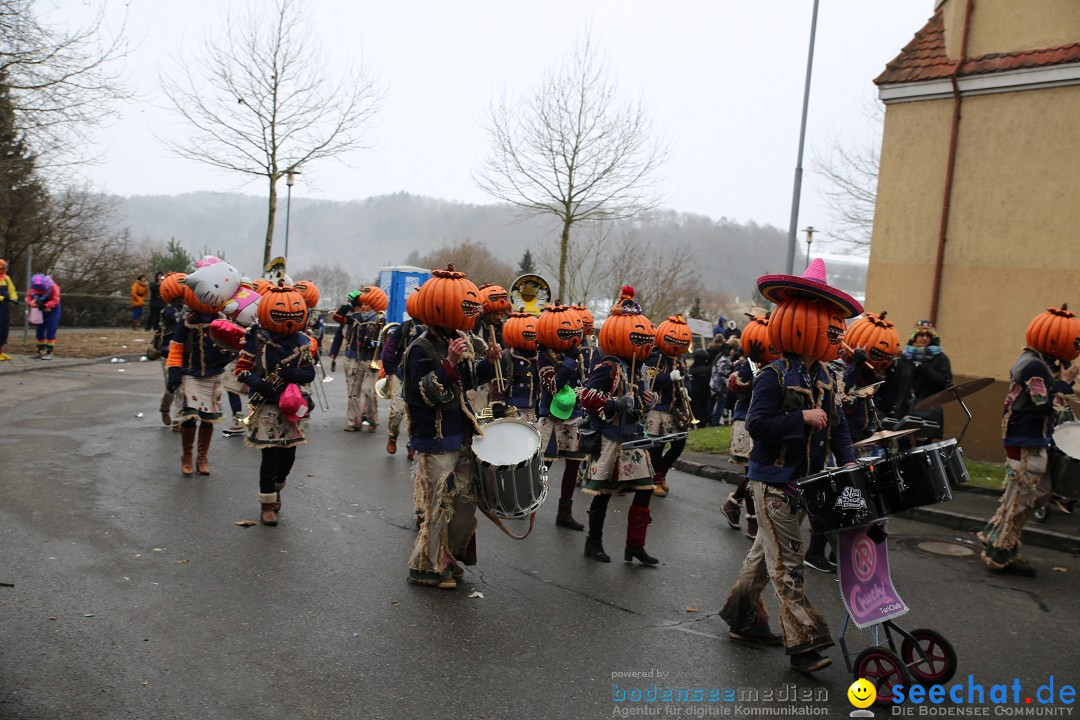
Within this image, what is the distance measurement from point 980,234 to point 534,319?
7946 millimetres

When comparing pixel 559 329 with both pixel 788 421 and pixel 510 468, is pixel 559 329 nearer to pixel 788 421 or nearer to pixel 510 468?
pixel 510 468

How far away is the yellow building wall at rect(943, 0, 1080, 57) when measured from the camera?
41.8 feet

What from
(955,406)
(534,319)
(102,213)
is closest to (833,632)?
(534,319)

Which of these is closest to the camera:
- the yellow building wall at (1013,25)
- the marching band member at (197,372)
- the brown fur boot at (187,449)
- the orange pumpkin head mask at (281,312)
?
the orange pumpkin head mask at (281,312)

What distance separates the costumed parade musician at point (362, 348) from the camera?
12844 millimetres

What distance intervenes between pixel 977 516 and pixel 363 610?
7221 millimetres

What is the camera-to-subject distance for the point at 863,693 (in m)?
4.57

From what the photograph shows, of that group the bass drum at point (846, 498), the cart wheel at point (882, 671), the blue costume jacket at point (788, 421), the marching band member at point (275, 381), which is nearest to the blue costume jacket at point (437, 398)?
the marching band member at point (275, 381)

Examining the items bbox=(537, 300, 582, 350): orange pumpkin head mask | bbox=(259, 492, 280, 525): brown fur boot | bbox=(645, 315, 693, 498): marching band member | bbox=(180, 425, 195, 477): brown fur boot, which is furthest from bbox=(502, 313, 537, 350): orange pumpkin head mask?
bbox=(180, 425, 195, 477): brown fur boot

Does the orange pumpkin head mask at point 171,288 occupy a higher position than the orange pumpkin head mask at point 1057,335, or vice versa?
the orange pumpkin head mask at point 1057,335

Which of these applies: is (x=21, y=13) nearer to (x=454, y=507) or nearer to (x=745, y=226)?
(x=454, y=507)

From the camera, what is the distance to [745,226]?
76.5 meters

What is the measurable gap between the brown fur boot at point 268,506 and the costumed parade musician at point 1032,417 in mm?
6405

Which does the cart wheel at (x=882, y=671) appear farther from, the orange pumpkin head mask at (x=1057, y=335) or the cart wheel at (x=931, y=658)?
the orange pumpkin head mask at (x=1057, y=335)
